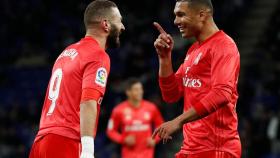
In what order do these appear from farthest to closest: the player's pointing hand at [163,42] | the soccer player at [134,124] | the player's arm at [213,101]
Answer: the soccer player at [134,124], the player's pointing hand at [163,42], the player's arm at [213,101]

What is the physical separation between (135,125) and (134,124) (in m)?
0.03

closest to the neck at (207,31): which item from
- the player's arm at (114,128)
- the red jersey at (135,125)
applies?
the red jersey at (135,125)

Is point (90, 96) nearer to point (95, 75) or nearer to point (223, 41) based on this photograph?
point (95, 75)

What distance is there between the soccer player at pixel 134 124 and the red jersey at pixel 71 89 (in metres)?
5.62

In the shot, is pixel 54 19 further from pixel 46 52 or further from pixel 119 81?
pixel 119 81

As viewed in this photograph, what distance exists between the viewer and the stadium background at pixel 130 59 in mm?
13266

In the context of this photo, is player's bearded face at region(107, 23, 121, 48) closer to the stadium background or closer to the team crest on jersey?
the team crest on jersey

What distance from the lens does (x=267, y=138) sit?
38.8ft

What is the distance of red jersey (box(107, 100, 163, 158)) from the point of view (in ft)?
35.6

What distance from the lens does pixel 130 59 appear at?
617 inches

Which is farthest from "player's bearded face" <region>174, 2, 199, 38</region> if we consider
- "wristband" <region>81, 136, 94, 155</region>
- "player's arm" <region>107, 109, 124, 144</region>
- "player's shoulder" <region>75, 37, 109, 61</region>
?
"player's arm" <region>107, 109, 124, 144</region>

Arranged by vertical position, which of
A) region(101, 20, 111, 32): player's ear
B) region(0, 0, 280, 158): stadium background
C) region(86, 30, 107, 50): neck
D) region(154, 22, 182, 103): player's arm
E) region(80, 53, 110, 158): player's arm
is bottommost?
region(80, 53, 110, 158): player's arm

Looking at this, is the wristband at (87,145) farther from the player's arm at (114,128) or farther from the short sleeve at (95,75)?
the player's arm at (114,128)

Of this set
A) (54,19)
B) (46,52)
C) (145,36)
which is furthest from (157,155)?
(54,19)
